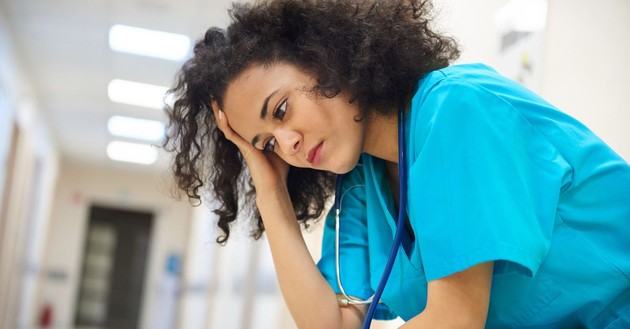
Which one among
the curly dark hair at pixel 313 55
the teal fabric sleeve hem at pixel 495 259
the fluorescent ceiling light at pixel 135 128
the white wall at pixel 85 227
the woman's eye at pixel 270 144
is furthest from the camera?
the white wall at pixel 85 227

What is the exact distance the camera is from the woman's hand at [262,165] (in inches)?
64.5

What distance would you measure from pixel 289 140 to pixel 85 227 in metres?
12.8

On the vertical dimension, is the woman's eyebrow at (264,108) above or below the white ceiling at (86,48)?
below

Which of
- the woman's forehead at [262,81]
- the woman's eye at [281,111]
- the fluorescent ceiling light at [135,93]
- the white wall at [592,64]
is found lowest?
the woman's eye at [281,111]

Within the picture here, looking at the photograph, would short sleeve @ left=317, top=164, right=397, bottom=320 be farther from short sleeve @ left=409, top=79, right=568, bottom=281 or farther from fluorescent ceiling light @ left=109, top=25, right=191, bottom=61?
fluorescent ceiling light @ left=109, top=25, right=191, bottom=61

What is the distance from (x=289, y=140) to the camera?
141 centimetres

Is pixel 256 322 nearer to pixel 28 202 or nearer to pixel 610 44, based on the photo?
pixel 610 44

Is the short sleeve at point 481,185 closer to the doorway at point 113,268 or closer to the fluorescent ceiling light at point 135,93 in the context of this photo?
the fluorescent ceiling light at point 135,93

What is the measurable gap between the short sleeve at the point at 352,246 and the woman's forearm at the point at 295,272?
5 cm

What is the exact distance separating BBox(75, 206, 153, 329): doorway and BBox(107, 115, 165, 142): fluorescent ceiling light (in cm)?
437

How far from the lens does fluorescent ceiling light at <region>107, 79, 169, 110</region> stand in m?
7.66

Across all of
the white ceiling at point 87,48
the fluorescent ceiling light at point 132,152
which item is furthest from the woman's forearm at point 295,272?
the fluorescent ceiling light at point 132,152

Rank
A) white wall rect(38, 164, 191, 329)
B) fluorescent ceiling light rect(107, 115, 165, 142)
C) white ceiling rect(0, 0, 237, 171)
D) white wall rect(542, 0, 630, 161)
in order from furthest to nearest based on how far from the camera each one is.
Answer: white wall rect(38, 164, 191, 329)
fluorescent ceiling light rect(107, 115, 165, 142)
white ceiling rect(0, 0, 237, 171)
white wall rect(542, 0, 630, 161)

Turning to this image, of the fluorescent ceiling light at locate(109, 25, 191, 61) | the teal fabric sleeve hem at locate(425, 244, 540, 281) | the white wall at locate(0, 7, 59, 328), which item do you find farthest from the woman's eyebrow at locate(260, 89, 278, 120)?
the white wall at locate(0, 7, 59, 328)
